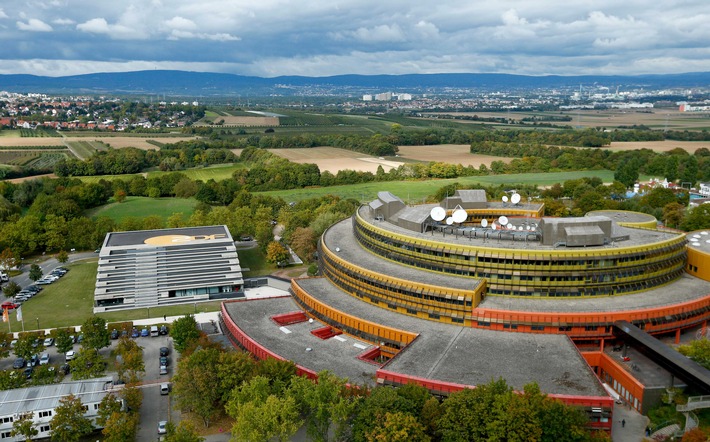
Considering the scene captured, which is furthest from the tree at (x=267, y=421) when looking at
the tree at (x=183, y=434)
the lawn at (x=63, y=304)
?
the lawn at (x=63, y=304)

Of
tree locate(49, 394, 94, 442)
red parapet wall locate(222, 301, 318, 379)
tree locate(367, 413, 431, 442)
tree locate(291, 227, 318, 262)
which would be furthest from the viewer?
tree locate(291, 227, 318, 262)

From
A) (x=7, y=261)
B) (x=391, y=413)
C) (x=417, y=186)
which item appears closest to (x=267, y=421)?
(x=391, y=413)

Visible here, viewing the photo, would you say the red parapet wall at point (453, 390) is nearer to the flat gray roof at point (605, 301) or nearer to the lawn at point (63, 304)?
the flat gray roof at point (605, 301)

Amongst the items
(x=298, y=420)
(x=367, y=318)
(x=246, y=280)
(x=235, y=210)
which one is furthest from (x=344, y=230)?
(x=298, y=420)

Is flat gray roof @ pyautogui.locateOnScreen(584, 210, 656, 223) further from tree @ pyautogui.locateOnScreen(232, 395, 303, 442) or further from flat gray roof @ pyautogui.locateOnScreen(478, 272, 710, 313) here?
tree @ pyautogui.locateOnScreen(232, 395, 303, 442)

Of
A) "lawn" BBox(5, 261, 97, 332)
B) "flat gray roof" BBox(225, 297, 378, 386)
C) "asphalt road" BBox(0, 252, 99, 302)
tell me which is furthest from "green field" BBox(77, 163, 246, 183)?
"flat gray roof" BBox(225, 297, 378, 386)

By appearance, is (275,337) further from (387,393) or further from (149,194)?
(149,194)
